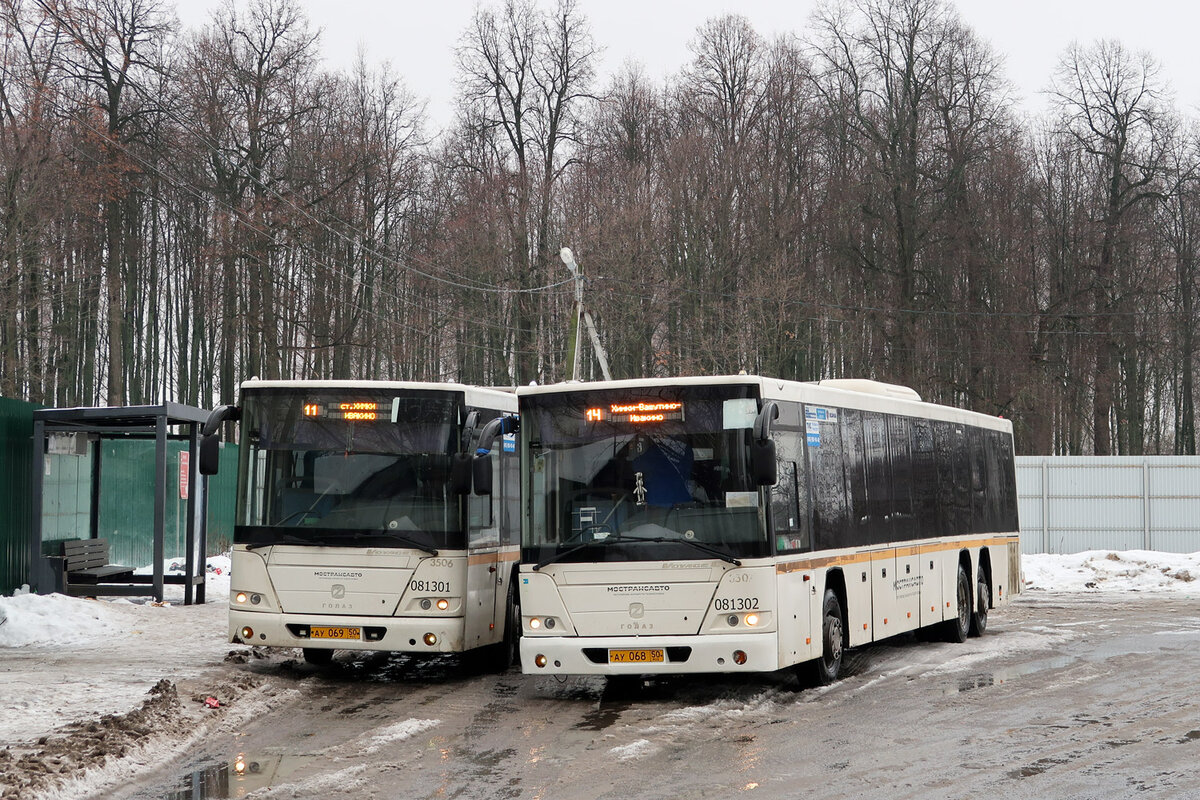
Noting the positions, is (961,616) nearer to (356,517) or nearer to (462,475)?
(462,475)

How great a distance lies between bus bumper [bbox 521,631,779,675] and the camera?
1220 centimetres

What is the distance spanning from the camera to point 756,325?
41.5 meters

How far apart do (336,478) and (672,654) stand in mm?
3969

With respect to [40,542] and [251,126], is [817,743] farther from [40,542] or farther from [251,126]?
[251,126]

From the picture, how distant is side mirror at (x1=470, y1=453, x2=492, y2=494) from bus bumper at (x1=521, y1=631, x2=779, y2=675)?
63.6 inches

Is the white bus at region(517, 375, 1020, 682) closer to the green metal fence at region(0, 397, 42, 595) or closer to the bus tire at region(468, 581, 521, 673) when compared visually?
the bus tire at region(468, 581, 521, 673)

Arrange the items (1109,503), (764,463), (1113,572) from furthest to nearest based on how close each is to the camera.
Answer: (1109,503) → (1113,572) → (764,463)

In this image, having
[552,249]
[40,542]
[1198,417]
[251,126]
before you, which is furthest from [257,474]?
[1198,417]

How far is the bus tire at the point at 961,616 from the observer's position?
59.1ft

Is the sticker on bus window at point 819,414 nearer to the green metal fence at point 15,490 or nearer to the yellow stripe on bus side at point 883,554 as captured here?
the yellow stripe on bus side at point 883,554

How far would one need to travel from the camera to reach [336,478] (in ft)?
46.4

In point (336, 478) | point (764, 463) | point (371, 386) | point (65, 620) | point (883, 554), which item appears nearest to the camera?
point (764, 463)

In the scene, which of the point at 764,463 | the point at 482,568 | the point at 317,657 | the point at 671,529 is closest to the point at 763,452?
the point at 764,463

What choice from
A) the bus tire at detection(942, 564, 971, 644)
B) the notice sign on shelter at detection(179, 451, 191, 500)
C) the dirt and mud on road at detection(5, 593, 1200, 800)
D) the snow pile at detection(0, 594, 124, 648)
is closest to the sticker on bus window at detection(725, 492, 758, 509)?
the dirt and mud on road at detection(5, 593, 1200, 800)
